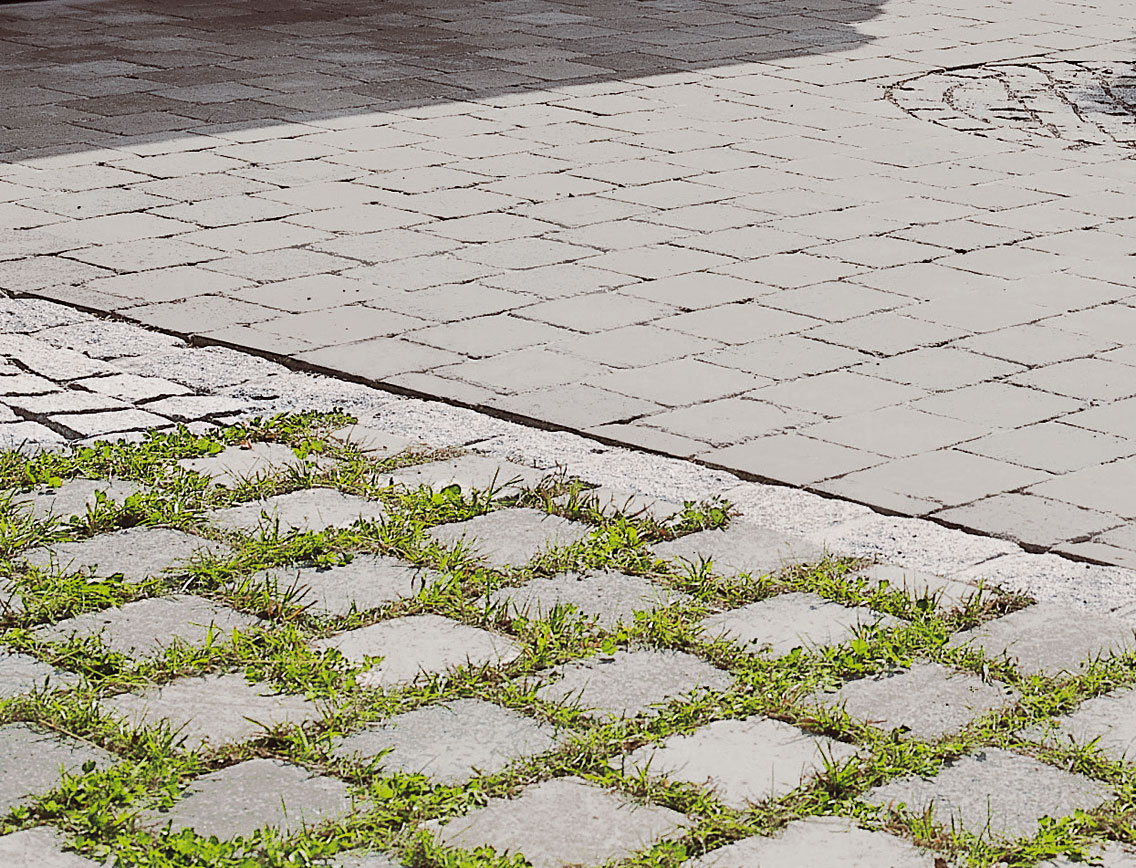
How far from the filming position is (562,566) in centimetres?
346

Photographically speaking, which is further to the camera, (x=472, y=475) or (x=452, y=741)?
(x=472, y=475)

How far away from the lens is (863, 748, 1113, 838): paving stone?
258cm

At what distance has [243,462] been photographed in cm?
A: 400

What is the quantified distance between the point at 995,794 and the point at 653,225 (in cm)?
393

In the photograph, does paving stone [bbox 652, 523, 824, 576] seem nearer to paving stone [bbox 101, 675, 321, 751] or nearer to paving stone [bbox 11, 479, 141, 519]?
paving stone [bbox 101, 675, 321, 751]

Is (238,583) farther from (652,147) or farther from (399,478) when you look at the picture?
(652,147)

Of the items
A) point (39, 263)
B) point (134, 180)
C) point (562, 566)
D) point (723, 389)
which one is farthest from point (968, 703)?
point (134, 180)

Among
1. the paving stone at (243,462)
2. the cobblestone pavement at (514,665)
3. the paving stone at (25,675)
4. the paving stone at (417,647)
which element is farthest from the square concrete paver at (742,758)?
the paving stone at (243,462)

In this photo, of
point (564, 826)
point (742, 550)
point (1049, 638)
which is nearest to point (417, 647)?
point (564, 826)

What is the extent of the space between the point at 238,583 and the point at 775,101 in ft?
19.2

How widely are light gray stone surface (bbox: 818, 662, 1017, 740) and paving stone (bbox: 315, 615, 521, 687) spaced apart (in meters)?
0.59

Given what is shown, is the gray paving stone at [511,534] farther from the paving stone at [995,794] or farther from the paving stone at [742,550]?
the paving stone at [995,794]

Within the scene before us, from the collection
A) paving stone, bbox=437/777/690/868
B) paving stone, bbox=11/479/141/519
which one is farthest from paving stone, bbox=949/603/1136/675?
paving stone, bbox=11/479/141/519

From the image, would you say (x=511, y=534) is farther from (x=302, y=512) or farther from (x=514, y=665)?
(x=514, y=665)
